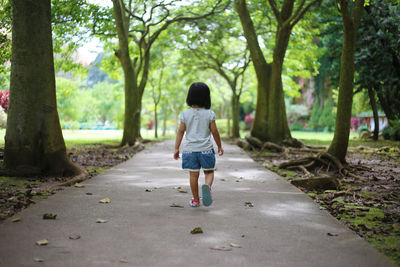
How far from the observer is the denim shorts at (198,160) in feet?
18.1

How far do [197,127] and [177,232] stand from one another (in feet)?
5.88

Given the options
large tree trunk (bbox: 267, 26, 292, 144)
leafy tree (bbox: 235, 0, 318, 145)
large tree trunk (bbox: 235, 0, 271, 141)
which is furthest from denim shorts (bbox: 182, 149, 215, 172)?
large tree trunk (bbox: 235, 0, 271, 141)

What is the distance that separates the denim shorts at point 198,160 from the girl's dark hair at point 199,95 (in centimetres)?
69

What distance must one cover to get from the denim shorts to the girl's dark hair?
0.69 meters

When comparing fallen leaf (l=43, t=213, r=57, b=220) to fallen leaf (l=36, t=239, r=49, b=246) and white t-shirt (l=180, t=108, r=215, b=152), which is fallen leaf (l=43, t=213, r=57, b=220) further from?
white t-shirt (l=180, t=108, r=215, b=152)

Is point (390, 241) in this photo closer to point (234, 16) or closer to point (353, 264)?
point (353, 264)

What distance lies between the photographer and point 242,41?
29.0 m

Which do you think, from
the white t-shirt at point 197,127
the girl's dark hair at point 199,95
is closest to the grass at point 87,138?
the white t-shirt at point 197,127

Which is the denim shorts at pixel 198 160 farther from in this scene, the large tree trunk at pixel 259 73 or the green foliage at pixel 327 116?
the green foliage at pixel 327 116

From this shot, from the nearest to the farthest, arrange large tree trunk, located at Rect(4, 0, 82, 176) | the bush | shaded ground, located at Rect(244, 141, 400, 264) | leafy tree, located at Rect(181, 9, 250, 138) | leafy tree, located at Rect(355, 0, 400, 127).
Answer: shaded ground, located at Rect(244, 141, 400, 264) < large tree trunk, located at Rect(4, 0, 82, 176) < leafy tree, located at Rect(355, 0, 400, 127) < leafy tree, located at Rect(181, 9, 250, 138) < the bush

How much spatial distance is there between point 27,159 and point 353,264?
668cm

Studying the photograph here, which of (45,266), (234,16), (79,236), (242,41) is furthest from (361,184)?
(242,41)

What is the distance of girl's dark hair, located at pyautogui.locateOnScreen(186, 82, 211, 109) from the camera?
18.0ft

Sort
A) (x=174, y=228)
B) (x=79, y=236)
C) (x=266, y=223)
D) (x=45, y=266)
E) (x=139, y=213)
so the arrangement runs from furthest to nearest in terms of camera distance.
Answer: (x=139, y=213) < (x=266, y=223) < (x=174, y=228) < (x=79, y=236) < (x=45, y=266)
